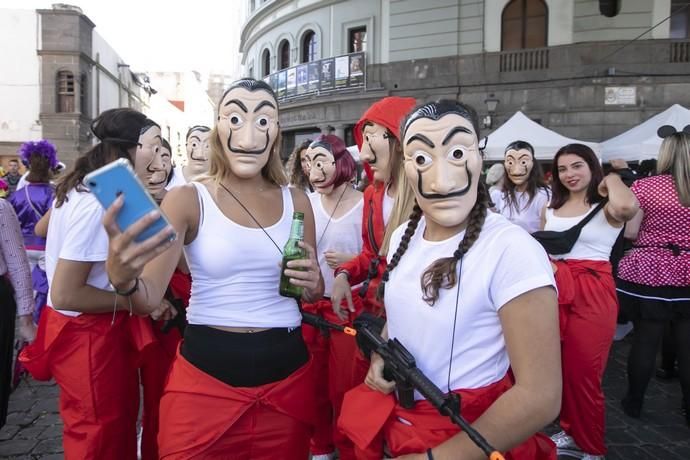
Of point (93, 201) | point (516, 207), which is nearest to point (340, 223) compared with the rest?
point (93, 201)

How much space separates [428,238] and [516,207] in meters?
3.94

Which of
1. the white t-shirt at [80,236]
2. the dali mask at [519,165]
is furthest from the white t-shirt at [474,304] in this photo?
the dali mask at [519,165]

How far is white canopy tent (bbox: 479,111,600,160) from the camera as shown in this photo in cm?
995

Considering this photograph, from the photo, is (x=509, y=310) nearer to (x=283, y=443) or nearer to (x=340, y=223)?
(x=283, y=443)

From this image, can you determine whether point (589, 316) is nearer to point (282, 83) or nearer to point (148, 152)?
point (148, 152)

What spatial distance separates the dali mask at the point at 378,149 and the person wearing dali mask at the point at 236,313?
38.0 inches

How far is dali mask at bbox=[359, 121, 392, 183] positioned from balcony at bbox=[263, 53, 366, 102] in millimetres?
15272

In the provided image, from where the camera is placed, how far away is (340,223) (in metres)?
3.39

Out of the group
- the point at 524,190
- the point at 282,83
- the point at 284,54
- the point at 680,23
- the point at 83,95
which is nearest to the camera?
the point at 524,190

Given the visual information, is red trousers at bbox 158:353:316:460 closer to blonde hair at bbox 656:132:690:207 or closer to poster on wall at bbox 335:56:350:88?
blonde hair at bbox 656:132:690:207

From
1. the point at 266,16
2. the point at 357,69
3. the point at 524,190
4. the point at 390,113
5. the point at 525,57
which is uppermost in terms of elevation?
the point at 266,16

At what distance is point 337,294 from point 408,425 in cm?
115

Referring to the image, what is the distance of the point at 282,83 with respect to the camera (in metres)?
21.1

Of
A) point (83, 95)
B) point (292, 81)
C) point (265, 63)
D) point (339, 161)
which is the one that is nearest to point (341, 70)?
point (292, 81)
